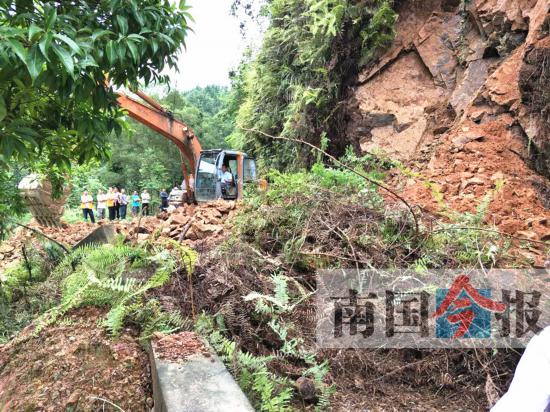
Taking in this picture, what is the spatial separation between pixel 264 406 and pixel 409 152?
21.3ft

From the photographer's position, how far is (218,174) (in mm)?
10289

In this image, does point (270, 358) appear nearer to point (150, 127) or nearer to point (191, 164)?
point (150, 127)

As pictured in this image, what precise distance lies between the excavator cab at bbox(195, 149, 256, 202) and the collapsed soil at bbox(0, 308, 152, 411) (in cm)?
779

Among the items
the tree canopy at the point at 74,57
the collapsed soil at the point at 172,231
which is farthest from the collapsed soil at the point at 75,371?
the collapsed soil at the point at 172,231

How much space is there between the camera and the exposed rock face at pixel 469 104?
16.3 feet

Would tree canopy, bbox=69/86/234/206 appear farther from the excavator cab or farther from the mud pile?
the mud pile

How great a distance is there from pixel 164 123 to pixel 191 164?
1.56 m

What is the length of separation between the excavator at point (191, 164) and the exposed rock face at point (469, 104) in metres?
3.36

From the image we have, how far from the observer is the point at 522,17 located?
614 centimetres

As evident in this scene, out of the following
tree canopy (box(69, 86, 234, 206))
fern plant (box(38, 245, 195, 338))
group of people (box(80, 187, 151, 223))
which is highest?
tree canopy (box(69, 86, 234, 206))

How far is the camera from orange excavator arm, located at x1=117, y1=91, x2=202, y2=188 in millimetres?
9955

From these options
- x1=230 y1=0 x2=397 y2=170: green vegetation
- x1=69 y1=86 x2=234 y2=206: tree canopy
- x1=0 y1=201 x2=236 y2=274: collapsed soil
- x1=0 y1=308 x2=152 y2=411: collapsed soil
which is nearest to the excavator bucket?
x1=0 y1=201 x2=236 y2=274: collapsed soil

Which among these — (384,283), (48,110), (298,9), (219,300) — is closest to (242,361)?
(219,300)

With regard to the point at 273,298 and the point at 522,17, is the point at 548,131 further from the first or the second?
the point at 273,298
